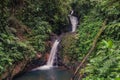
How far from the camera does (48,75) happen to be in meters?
13.3

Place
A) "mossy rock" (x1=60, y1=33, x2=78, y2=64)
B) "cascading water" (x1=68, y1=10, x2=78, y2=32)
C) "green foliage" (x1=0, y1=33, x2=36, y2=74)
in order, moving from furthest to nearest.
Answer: "cascading water" (x1=68, y1=10, x2=78, y2=32) < "mossy rock" (x1=60, y1=33, x2=78, y2=64) < "green foliage" (x1=0, y1=33, x2=36, y2=74)

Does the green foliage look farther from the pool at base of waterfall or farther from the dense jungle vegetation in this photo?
the pool at base of waterfall

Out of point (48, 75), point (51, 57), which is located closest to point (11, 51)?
point (48, 75)

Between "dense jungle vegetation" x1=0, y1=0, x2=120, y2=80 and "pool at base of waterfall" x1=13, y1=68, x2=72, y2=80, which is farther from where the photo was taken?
"pool at base of waterfall" x1=13, y1=68, x2=72, y2=80

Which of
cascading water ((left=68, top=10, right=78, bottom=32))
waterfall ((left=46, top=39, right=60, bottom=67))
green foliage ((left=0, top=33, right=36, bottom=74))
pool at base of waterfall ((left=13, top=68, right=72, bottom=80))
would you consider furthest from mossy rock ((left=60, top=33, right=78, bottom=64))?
cascading water ((left=68, top=10, right=78, bottom=32))

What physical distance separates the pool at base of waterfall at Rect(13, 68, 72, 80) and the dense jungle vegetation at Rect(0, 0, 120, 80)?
2.83 ft

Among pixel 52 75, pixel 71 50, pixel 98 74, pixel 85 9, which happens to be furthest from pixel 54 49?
pixel 98 74

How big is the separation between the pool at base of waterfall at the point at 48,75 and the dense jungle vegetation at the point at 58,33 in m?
0.86

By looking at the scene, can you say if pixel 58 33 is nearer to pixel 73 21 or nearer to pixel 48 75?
pixel 73 21

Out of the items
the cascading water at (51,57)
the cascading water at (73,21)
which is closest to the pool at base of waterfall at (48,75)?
the cascading water at (51,57)

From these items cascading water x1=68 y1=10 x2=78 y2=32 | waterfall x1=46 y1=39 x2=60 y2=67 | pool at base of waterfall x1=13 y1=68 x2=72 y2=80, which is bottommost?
pool at base of waterfall x1=13 y1=68 x2=72 y2=80

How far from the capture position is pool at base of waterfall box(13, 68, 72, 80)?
1275 centimetres

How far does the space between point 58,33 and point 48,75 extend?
5.86 meters

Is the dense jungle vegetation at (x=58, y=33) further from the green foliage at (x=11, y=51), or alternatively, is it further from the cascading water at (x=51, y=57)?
the cascading water at (x=51, y=57)
